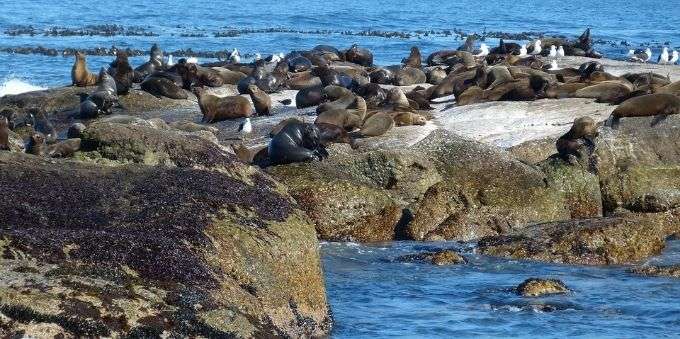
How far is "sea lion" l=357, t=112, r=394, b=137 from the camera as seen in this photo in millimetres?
15802

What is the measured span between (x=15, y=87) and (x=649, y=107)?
16.4 metres

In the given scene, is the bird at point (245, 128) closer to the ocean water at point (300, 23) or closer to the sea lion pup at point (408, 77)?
the sea lion pup at point (408, 77)

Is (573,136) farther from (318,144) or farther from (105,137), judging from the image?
(105,137)

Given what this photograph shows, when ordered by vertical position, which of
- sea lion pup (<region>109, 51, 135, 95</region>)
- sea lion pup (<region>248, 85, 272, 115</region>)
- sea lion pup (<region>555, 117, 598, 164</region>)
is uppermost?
sea lion pup (<region>555, 117, 598, 164</region>)

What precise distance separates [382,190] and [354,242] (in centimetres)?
74

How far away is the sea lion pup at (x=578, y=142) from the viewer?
13453mm

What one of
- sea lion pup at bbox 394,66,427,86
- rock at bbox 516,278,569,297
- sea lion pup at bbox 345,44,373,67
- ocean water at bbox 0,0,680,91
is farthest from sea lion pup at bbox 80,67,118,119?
rock at bbox 516,278,569,297

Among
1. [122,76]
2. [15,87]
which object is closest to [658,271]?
[122,76]

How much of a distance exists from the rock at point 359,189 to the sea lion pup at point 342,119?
10.7 feet

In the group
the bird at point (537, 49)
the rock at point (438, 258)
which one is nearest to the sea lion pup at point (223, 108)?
the rock at point (438, 258)

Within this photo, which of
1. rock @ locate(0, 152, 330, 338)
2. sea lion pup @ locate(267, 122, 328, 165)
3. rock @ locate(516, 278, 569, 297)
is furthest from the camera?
sea lion pup @ locate(267, 122, 328, 165)

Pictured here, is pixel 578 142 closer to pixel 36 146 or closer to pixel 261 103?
pixel 36 146

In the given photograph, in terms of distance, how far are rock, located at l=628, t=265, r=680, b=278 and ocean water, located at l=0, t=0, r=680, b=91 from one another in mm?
20934

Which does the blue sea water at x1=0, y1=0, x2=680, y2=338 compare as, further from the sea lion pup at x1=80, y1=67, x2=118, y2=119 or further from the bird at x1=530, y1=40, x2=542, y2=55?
the sea lion pup at x1=80, y1=67, x2=118, y2=119
